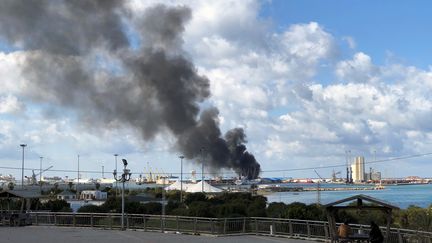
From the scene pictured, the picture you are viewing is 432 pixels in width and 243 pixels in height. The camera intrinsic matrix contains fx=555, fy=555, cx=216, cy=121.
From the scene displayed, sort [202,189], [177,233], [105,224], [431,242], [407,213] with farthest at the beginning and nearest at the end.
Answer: [202,189]
[407,213]
[105,224]
[177,233]
[431,242]

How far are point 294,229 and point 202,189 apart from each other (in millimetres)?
90303

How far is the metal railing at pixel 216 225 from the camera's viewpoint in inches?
835

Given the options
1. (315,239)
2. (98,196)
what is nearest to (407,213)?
(315,239)

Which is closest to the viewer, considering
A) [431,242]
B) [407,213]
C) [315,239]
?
[431,242]

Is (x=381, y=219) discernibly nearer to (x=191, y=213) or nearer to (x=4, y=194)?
(x=191, y=213)

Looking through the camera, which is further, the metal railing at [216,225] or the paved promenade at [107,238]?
→ the paved promenade at [107,238]

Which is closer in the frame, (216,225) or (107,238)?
(107,238)

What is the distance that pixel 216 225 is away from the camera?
28625 millimetres

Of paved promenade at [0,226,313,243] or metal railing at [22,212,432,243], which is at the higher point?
metal railing at [22,212,432,243]

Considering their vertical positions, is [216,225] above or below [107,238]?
above

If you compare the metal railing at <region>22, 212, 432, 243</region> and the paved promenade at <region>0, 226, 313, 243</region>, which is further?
the paved promenade at <region>0, 226, 313, 243</region>

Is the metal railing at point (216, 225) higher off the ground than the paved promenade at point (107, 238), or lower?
higher

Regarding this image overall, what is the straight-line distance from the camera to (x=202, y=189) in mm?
115188

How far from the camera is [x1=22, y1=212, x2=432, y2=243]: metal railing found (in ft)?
69.6
